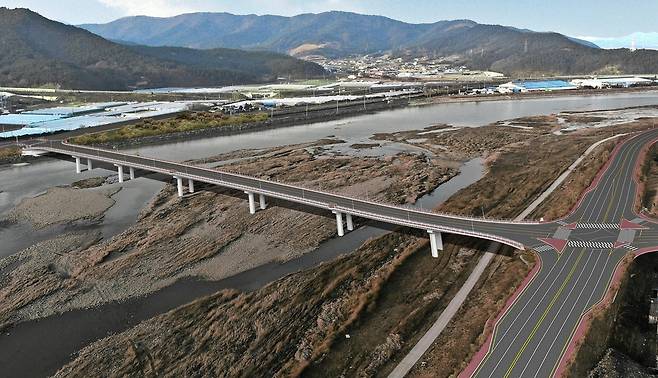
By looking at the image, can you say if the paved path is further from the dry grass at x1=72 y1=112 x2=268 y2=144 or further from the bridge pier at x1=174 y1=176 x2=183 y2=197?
the dry grass at x1=72 y1=112 x2=268 y2=144

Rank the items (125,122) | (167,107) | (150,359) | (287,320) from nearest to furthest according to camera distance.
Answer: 1. (150,359)
2. (287,320)
3. (125,122)
4. (167,107)

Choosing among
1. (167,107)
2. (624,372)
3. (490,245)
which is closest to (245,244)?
(490,245)

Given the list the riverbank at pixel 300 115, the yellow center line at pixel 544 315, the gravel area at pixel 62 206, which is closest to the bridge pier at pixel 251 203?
the gravel area at pixel 62 206

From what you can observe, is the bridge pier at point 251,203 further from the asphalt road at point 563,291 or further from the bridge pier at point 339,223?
the asphalt road at point 563,291

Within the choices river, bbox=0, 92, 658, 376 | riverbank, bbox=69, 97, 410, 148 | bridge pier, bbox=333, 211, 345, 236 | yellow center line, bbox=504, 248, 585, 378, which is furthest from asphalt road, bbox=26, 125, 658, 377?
riverbank, bbox=69, 97, 410, 148

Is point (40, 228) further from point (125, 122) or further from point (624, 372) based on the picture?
point (125, 122)

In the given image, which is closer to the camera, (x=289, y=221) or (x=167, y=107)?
(x=289, y=221)
